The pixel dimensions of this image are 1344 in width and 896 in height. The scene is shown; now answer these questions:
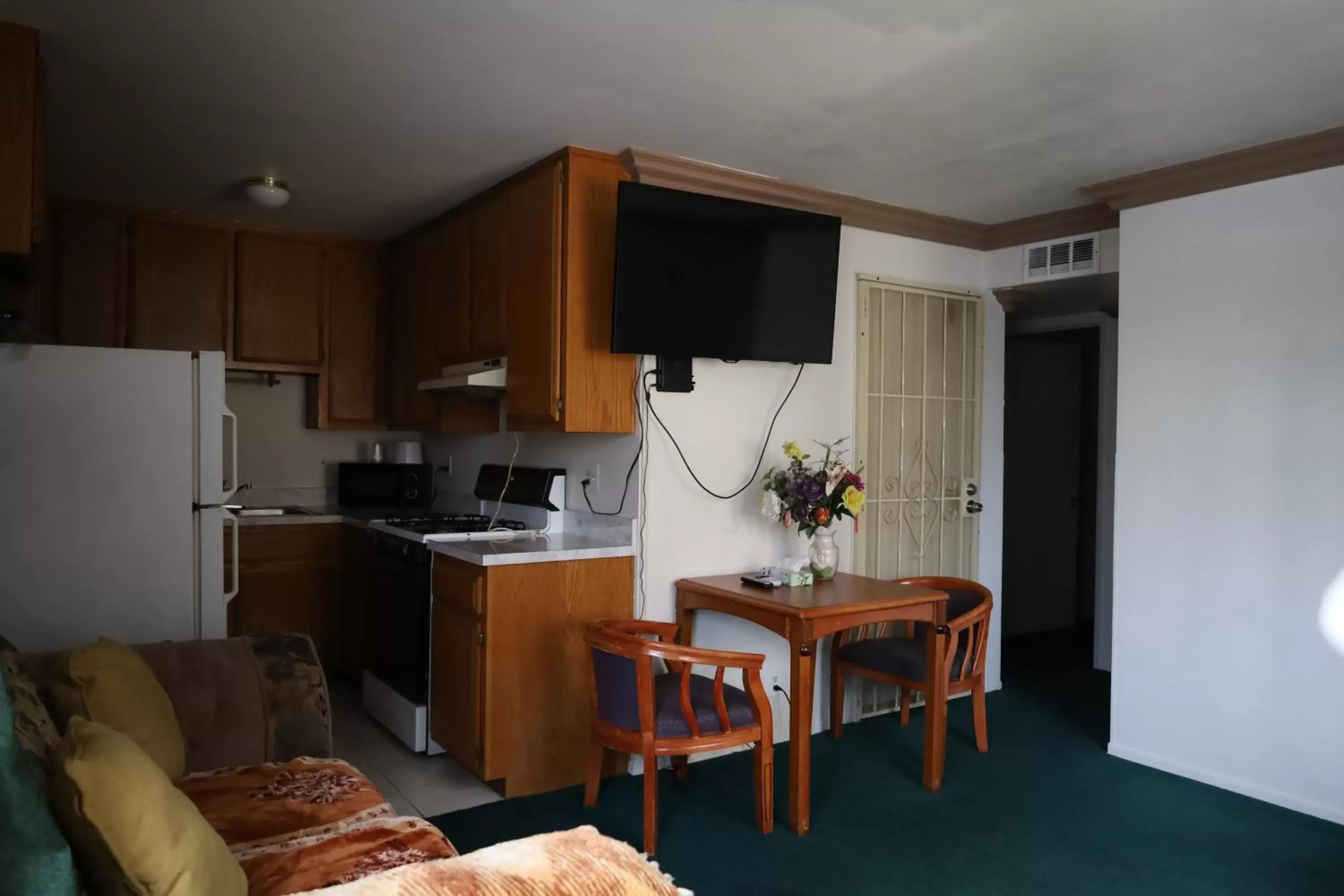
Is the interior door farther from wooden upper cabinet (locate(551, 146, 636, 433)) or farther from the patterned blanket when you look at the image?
the patterned blanket

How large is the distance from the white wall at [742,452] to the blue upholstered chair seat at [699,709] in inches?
20.5

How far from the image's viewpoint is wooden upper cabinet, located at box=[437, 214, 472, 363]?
405cm

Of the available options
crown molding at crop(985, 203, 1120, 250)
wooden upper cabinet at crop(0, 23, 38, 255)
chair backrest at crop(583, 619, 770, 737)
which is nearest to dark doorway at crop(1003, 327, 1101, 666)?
crown molding at crop(985, 203, 1120, 250)

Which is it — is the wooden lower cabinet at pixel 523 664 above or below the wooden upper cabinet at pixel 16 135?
below

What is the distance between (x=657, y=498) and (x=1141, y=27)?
7.06 ft

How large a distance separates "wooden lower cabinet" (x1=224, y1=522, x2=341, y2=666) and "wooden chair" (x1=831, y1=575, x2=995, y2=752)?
2594 millimetres

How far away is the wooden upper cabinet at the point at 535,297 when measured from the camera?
3336mm

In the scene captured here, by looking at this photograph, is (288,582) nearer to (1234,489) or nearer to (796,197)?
(796,197)

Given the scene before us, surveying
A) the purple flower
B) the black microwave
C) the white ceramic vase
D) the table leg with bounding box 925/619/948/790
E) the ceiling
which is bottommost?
the table leg with bounding box 925/619/948/790

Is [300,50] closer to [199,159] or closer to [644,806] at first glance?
[199,159]

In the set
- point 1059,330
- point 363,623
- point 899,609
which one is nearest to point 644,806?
point 899,609

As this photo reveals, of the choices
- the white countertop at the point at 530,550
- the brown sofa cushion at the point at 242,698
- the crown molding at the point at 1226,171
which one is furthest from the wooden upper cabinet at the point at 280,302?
the crown molding at the point at 1226,171

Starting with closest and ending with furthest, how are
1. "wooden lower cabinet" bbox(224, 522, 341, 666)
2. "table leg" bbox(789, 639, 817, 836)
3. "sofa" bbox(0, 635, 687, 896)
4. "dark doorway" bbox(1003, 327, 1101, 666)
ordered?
"sofa" bbox(0, 635, 687, 896) < "table leg" bbox(789, 639, 817, 836) < "wooden lower cabinet" bbox(224, 522, 341, 666) < "dark doorway" bbox(1003, 327, 1101, 666)

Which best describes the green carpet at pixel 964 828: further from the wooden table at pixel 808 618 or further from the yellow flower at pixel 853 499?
the yellow flower at pixel 853 499
